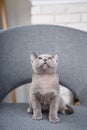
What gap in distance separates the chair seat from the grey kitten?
0.03 m

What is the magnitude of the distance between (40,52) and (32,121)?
345 mm

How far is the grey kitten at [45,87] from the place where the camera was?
87cm

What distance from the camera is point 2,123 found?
2.82ft

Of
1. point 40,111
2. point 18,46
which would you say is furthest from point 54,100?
point 18,46

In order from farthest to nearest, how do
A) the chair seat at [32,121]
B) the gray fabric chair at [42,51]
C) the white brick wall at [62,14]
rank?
1. the white brick wall at [62,14]
2. the gray fabric chair at [42,51]
3. the chair seat at [32,121]

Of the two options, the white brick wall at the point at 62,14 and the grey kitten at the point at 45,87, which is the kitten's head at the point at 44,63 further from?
the white brick wall at the point at 62,14

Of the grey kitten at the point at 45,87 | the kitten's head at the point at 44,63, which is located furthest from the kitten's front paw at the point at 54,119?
the kitten's head at the point at 44,63

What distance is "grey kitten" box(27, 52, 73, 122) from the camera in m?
0.87

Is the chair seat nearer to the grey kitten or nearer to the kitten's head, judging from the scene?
the grey kitten

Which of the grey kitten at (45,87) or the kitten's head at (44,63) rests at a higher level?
the kitten's head at (44,63)

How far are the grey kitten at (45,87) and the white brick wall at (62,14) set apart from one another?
0.53 m

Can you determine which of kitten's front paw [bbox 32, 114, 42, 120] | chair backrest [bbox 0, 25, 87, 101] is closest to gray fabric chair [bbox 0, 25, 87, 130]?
chair backrest [bbox 0, 25, 87, 101]

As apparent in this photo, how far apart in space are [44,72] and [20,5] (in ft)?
2.58

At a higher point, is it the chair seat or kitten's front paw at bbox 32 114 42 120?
kitten's front paw at bbox 32 114 42 120
